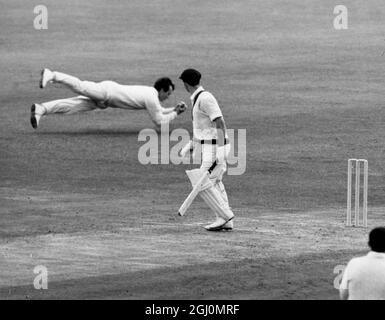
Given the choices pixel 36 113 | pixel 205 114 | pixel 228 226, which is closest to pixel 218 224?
pixel 228 226

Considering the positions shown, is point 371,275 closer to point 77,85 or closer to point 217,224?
point 217,224

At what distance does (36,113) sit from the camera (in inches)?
1195

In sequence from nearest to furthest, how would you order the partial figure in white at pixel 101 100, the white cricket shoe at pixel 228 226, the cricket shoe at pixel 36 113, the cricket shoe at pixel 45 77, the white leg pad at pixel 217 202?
the white leg pad at pixel 217 202, the white cricket shoe at pixel 228 226, the cricket shoe at pixel 45 77, the partial figure in white at pixel 101 100, the cricket shoe at pixel 36 113

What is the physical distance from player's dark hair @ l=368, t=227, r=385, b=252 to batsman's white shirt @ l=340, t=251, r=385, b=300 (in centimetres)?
5

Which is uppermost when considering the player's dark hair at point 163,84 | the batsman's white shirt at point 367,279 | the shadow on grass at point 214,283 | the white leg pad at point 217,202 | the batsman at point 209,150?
the player's dark hair at point 163,84

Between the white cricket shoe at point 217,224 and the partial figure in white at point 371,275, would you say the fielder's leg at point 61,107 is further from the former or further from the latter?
the partial figure in white at point 371,275

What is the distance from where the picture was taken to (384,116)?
32.4 m

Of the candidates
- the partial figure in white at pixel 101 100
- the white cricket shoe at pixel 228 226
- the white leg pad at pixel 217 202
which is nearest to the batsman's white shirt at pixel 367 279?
the white leg pad at pixel 217 202

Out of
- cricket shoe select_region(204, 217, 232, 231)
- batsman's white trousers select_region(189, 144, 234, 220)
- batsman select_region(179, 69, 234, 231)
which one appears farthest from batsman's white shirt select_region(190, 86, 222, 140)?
cricket shoe select_region(204, 217, 232, 231)

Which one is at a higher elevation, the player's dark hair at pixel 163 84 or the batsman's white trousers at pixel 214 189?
the player's dark hair at pixel 163 84

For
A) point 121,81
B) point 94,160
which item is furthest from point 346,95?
point 94,160

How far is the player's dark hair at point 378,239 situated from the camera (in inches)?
549

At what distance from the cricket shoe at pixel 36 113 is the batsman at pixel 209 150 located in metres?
9.00

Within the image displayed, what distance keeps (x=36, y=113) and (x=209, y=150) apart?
9478 millimetres
